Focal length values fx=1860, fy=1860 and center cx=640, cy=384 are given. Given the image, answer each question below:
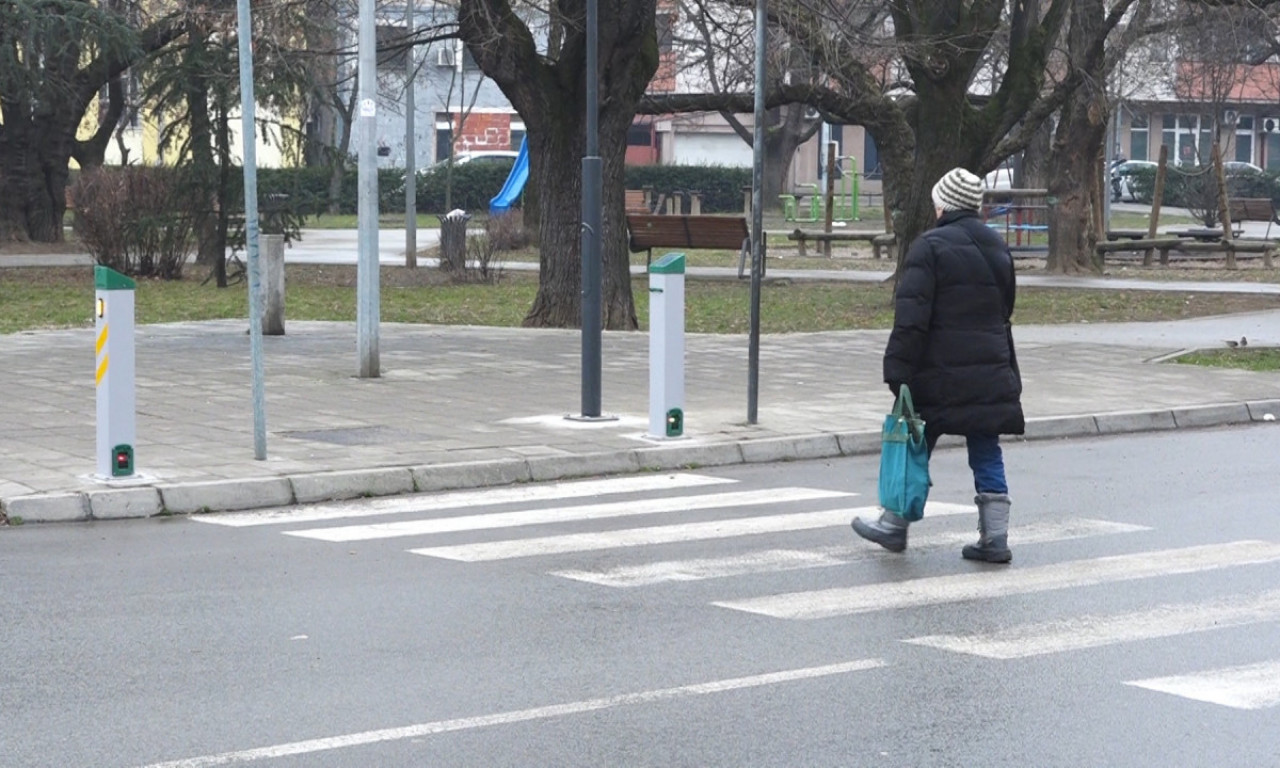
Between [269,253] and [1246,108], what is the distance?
71.7 metres

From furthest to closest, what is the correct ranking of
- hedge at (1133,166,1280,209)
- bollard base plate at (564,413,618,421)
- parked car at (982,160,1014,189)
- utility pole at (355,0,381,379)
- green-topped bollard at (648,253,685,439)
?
1. hedge at (1133,166,1280,209)
2. parked car at (982,160,1014,189)
3. utility pole at (355,0,381,379)
4. bollard base plate at (564,413,618,421)
5. green-topped bollard at (648,253,685,439)

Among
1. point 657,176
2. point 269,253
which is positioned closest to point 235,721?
point 269,253

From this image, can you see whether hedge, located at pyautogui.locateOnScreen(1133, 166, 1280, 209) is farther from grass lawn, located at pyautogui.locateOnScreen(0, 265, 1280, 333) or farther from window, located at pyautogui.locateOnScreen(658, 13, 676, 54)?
grass lawn, located at pyautogui.locateOnScreen(0, 265, 1280, 333)

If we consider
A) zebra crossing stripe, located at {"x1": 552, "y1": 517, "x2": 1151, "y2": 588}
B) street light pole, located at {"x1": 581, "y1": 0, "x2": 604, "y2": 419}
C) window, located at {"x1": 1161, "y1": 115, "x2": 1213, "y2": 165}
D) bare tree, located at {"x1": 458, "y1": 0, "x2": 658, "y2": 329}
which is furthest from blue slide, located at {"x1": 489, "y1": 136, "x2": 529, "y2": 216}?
window, located at {"x1": 1161, "y1": 115, "x2": 1213, "y2": 165}

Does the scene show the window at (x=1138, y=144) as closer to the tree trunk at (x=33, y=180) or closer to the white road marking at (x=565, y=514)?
the tree trunk at (x=33, y=180)

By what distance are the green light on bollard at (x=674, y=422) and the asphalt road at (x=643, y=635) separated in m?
1.49

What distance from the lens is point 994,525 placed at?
8594 mm

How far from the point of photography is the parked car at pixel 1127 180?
74000mm

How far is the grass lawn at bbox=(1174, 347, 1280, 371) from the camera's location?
17172 millimetres

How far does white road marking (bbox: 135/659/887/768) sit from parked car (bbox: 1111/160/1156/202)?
6985 centimetres

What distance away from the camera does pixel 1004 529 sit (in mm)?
8617

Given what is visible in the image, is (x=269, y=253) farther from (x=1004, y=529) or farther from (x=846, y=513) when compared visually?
(x=1004, y=529)

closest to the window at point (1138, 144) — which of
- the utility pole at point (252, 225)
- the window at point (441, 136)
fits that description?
the window at point (441, 136)

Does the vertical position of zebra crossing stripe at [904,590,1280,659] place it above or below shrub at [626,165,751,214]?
below
